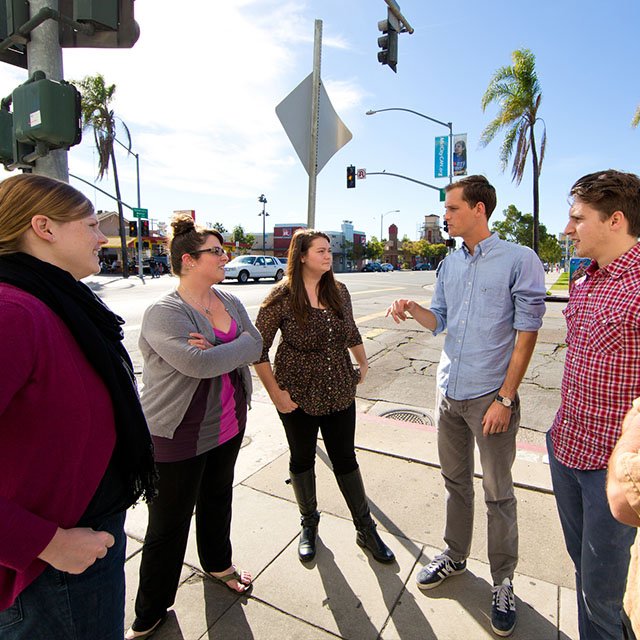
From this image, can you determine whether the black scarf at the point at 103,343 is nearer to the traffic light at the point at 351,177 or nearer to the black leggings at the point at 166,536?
the black leggings at the point at 166,536

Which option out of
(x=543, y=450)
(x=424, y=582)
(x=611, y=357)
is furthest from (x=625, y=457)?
(x=543, y=450)

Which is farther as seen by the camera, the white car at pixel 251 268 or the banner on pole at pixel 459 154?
the white car at pixel 251 268

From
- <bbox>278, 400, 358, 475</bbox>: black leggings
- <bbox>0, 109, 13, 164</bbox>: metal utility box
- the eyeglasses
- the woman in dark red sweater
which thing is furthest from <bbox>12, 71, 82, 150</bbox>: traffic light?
<bbox>278, 400, 358, 475</bbox>: black leggings

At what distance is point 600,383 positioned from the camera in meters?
1.67

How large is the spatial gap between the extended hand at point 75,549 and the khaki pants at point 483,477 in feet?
5.98

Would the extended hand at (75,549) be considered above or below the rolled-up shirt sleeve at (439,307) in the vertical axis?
below

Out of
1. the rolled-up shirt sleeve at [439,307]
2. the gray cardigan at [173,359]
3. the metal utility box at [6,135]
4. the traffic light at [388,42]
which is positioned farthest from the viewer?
the traffic light at [388,42]

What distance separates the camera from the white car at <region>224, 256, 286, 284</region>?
25500 mm

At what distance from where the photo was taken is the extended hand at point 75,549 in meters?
1.12

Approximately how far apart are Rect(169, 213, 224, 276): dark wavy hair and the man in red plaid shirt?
1.75 meters

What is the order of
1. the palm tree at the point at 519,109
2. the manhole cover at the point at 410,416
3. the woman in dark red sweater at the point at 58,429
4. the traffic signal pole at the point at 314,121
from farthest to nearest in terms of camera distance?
the palm tree at the point at 519,109 → the manhole cover at the point at 410,416 → the traffic signal pole at the point at 314,121 → the woman in dark red sweater at the point at 58,429

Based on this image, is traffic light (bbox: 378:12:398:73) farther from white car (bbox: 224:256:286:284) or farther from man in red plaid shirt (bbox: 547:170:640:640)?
white car (bbox: 224:256:286:284)

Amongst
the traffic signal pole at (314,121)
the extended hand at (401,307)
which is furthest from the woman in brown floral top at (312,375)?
the traffic signal pole at (314,121)

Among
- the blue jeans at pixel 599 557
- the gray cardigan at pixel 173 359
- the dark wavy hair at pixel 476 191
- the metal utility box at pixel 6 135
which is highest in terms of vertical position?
the metal utility box at pixel 6 135
